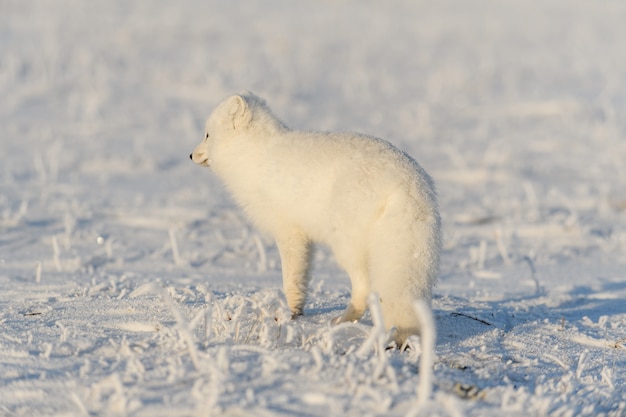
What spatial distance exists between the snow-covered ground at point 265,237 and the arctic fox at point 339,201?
9.8 inches

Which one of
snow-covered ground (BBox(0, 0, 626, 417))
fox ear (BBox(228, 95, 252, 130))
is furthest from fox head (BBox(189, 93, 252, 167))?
snow-covered ground (BBox(0, 0, 626, 417))

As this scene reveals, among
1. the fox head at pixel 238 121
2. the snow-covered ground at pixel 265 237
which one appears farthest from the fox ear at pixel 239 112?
the snow-covered ground at pixel 265 237

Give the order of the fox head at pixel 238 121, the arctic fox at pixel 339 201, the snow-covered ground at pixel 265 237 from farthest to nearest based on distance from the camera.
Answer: the fox head at pixel 238 121 < the arctic fox at pixel 339 201 < the snow-covered ground at pixel 265 237

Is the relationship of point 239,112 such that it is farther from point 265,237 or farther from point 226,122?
point 265,237

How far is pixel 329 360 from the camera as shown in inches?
133

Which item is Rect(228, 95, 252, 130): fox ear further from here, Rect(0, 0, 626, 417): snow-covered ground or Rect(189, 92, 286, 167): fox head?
Rect(0, 0, 626, 417): snow-covered ground

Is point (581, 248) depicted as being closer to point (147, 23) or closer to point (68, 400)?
point (68, 400)

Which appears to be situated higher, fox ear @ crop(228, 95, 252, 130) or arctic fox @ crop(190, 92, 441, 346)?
fox ear @ crop(228, 95, 252, 130)

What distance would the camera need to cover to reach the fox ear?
483cm

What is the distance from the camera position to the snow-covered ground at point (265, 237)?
3279 millimetres

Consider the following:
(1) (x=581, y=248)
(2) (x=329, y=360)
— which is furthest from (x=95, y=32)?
(2) (x=329, y=360)

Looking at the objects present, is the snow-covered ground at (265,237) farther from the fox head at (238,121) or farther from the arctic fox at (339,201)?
the fox head at (238,121)

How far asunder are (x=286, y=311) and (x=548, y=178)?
6.64 meters

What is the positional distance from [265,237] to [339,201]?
2.71 meters
